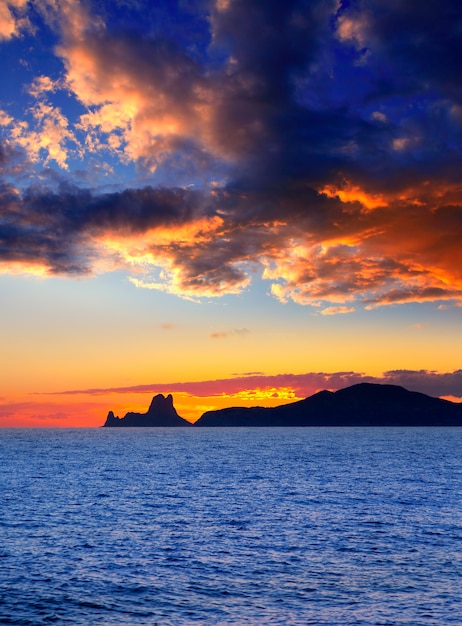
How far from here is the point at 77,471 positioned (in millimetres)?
116125

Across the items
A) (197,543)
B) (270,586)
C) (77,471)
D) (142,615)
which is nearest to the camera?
(142,615)

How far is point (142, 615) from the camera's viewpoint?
2933 centimetres

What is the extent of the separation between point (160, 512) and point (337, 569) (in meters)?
29.1

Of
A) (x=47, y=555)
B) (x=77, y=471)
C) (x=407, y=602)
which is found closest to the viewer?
(x=407, y=602)

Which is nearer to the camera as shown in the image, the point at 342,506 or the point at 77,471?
the point at 342,506

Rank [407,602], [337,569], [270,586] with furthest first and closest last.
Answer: [337,569] < [270,586] < [407,602]

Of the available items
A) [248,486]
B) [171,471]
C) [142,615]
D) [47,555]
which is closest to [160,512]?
[47,555]

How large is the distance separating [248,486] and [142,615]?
5951cm

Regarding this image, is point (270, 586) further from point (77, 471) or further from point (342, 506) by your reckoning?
point (77, 471)

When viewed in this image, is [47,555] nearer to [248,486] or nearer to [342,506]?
[342,506]

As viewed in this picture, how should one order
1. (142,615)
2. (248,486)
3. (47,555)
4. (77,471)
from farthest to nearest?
(77,471) < (248,486) < (47,555) < (142,615)

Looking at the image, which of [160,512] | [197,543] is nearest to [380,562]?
[197,543]

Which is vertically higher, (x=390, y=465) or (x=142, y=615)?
(x=142, y=615)

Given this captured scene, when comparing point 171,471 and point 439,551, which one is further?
point 171,471
